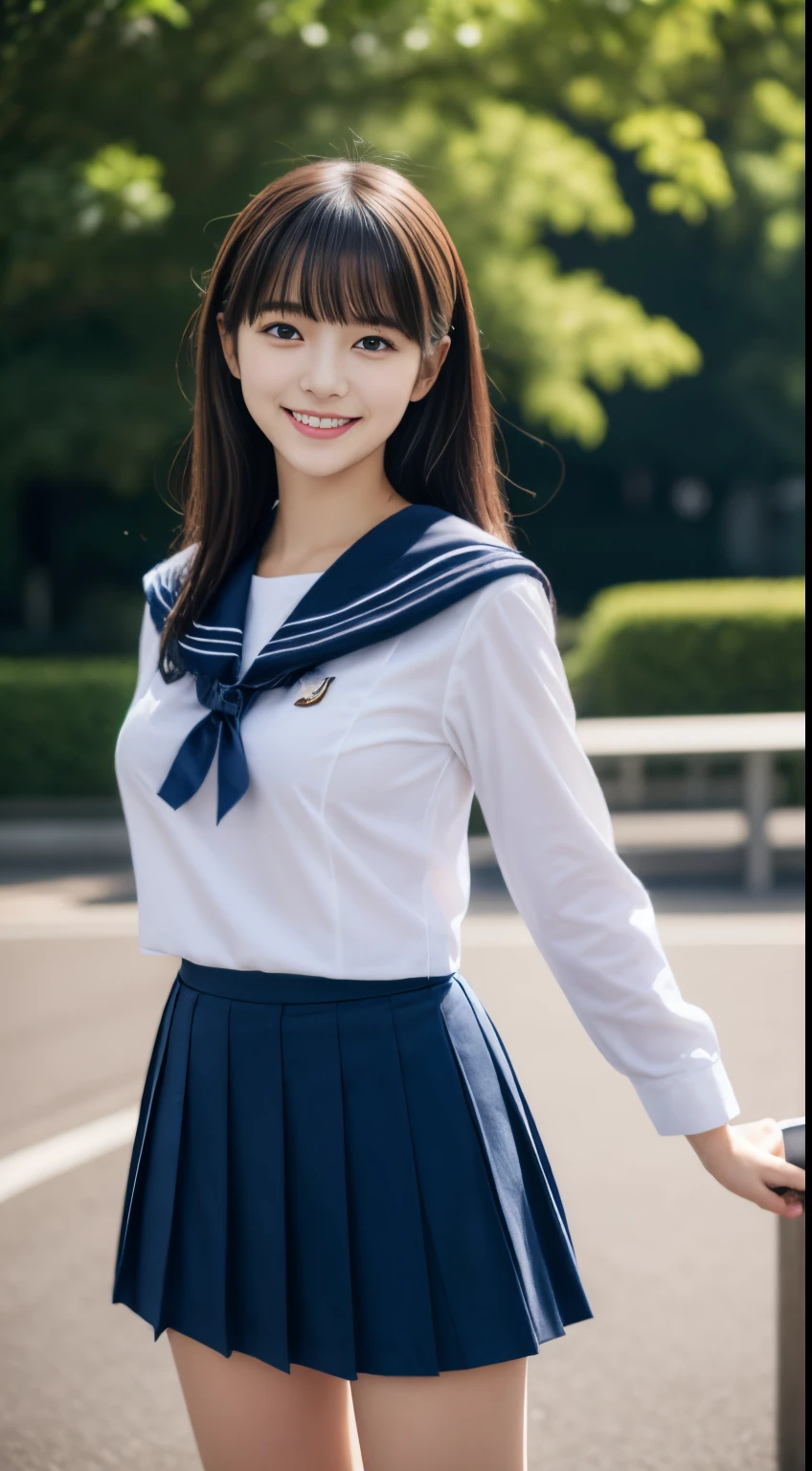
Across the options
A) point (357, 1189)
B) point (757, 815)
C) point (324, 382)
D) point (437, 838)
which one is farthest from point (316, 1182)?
point (757, 815)

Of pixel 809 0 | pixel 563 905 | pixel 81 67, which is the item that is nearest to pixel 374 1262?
pixel 563 905

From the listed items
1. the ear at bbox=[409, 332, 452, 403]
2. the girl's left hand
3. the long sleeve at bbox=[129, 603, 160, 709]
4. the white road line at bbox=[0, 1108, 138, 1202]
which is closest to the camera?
the girl's left hand

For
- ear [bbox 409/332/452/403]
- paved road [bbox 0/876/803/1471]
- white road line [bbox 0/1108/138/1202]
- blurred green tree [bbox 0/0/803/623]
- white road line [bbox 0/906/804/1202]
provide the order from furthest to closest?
blurred green tree [bbox 0/0/803/623]
white road line [bbox 0/906/804/1202]
white road line [bbox 0/1108/138/1202]
paved road [bbox 0/876/803/1471]
ear [bbox 409/332/452/403]

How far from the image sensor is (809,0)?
166 centimetres

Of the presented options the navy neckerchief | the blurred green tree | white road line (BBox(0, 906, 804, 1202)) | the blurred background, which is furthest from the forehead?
the blurred green tree

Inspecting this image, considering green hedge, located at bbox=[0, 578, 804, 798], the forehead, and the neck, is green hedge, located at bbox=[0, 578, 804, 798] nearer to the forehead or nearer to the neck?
the neck

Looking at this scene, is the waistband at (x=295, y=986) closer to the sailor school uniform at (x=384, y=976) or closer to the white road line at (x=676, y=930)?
the sailor school uniform at (x=384, y=976)

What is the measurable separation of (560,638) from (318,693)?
15.4m

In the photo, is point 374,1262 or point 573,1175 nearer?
point 374,1262

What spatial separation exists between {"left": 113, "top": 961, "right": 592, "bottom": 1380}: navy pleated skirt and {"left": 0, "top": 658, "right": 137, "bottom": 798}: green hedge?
9074mm

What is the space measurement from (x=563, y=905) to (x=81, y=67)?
6.52m

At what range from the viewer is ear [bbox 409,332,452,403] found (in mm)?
1875

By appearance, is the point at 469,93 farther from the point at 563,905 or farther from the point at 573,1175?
the point at 563,905

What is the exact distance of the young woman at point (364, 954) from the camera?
5.46ft
